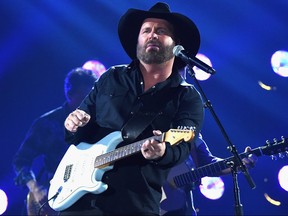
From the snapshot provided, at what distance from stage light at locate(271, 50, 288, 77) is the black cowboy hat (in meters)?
3.79

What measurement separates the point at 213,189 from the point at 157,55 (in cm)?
425

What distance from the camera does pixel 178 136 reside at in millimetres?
2648

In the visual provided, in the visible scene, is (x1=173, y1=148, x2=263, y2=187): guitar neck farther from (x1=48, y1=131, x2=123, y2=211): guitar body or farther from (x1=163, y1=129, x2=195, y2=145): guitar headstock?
(x1=163, y1=129, x2=195, y2=145): guitar headstock

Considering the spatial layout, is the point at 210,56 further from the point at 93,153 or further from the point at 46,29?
the point at 93,153

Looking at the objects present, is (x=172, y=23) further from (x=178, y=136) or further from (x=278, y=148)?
(x=278, y=148)

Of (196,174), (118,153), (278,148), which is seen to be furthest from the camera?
(196,174)

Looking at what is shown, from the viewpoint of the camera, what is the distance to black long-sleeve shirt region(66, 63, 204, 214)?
2.68 meters

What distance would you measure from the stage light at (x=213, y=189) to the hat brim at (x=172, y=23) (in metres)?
3.73

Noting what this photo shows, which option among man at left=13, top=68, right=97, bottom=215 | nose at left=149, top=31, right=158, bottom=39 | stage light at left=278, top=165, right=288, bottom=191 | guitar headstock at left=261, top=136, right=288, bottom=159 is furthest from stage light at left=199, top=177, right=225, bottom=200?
nose at left=149, top=31, right=158, bottom=39

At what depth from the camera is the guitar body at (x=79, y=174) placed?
2.76 meters

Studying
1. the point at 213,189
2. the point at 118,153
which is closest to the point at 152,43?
the point at 118,153

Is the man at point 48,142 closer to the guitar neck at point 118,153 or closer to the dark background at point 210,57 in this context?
the dark background at point 210,57

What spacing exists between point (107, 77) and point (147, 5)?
4.50 metres

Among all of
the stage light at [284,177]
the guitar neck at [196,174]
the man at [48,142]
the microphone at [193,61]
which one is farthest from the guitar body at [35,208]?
the stage light at [284,177]
